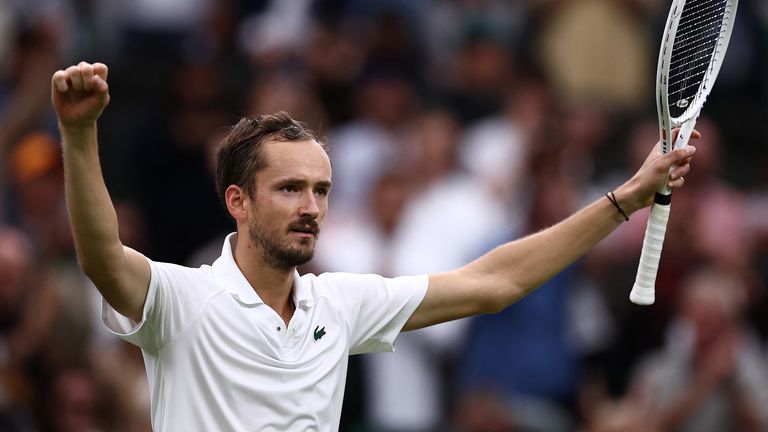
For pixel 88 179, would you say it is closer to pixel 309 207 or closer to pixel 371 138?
pixel 309 207

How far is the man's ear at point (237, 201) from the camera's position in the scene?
565cm

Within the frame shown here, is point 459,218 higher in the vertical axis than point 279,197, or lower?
higher

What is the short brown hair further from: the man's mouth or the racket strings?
the racket strings

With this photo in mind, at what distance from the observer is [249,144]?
566 cm

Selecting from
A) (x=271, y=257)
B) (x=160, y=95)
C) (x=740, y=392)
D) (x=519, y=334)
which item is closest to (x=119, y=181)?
(x=160, y=95)

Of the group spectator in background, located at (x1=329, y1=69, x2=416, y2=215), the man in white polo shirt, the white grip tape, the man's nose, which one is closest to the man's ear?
the man in white polo shirt

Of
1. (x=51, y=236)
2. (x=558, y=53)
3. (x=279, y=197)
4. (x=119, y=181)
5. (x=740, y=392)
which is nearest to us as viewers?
(x=279, y=197)

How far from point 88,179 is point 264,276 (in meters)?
0.97

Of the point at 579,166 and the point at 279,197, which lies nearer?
the point at 279,197

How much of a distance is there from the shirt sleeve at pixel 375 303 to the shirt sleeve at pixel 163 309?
2.09ft

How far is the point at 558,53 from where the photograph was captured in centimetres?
1325

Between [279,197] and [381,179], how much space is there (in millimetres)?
5477

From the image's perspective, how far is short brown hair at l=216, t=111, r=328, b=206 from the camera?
5.62 metres

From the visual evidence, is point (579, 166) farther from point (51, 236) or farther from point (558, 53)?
point (51, 236)
